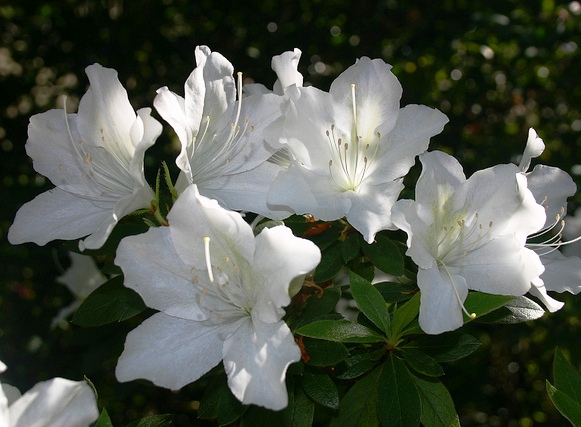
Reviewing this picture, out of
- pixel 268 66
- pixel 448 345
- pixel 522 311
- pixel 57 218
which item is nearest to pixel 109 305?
pixel 57 218

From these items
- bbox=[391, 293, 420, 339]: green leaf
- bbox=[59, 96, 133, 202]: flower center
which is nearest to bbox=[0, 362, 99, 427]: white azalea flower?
bbox=[59, 96, 133, 202]: flower center

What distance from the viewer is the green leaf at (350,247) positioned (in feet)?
4.27

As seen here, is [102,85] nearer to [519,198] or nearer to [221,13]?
[519,198]

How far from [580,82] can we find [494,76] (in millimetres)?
330

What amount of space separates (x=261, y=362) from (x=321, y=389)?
0.19 m

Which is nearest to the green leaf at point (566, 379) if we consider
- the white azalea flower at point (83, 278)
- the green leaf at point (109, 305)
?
the green leaf at point (109, 305)

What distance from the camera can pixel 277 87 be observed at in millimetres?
1439

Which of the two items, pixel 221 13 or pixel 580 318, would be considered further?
pixel 221 13

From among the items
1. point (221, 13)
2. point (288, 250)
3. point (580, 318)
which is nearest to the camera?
point (288, 250)

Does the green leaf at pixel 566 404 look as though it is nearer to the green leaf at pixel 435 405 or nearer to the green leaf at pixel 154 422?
the green leaf at pixel 435 405

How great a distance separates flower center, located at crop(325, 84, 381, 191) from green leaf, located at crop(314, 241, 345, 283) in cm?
12

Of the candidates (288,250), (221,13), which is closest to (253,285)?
(288,250)

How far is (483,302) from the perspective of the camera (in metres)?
1.14

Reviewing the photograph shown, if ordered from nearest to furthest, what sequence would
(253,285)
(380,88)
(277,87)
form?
(253,285) → (380,88) → (277,87)
